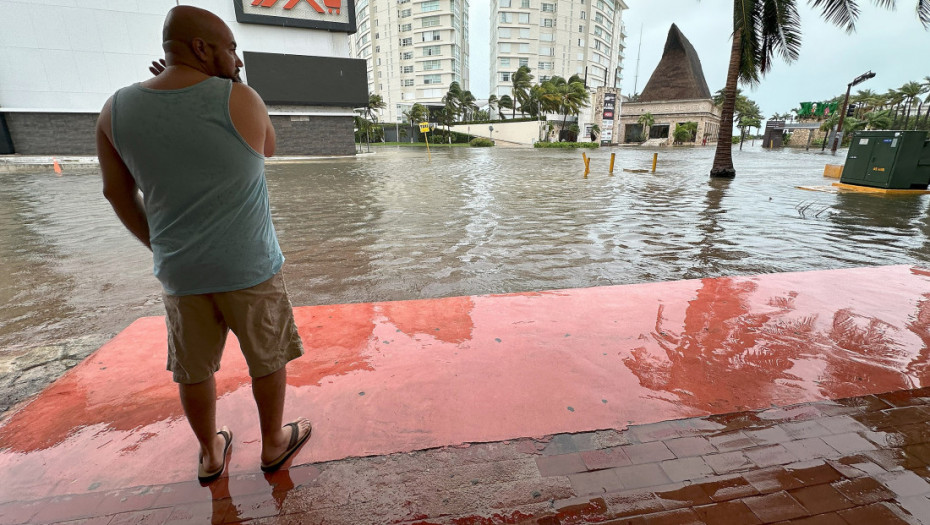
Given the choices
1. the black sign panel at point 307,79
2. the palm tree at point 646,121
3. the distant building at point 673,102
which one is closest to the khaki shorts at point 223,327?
the black sign panel at point 307,79

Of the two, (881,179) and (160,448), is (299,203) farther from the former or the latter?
(881,179)

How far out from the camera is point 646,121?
195 feet

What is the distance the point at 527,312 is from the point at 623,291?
1.03 m

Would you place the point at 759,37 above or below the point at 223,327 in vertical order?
above

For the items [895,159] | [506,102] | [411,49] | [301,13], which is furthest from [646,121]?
[895,159]

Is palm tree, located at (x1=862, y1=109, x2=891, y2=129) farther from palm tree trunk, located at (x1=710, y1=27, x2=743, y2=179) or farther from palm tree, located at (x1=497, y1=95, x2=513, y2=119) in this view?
palm tree trunk, located at (x1=710, y1=27, x2=743, y2=179)

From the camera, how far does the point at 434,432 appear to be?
204cm

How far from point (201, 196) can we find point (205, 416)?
2.92 feet

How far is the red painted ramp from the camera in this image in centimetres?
199

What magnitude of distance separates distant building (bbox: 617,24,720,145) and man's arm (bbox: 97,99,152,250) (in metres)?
64.2

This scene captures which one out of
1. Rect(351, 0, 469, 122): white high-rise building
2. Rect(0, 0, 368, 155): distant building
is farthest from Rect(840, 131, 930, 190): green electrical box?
Rect(351, 0, 469, 122): white high-rise building

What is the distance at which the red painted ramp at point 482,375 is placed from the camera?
199cm

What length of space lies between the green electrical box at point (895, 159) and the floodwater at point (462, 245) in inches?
29.9

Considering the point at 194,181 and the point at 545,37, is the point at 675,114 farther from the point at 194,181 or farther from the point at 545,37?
the point at 194,181
